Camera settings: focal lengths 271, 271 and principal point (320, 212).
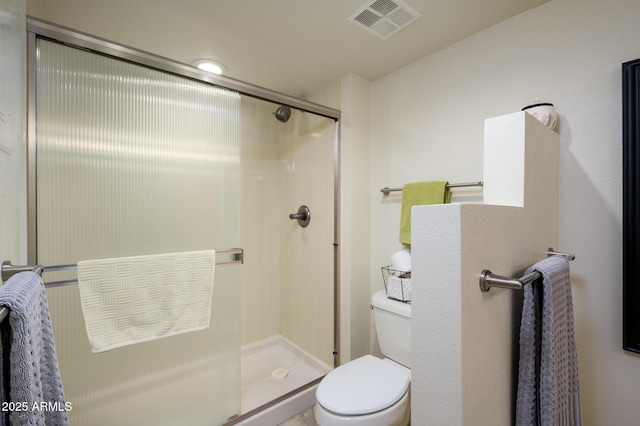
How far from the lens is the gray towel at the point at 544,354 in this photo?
80 cm

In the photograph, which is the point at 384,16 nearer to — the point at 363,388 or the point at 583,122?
the point at 583,122

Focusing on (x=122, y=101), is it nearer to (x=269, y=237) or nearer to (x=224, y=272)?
(x=224, y=272)

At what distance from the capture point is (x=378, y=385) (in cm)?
127

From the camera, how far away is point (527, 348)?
83 cm

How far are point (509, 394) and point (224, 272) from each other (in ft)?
4.12

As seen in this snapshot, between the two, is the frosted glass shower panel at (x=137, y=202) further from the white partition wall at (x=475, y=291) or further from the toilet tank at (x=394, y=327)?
the white partition wall at (x=475, y=291)

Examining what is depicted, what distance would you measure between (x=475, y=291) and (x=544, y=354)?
12.9 inches

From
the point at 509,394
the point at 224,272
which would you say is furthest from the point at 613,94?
the point at 224,272

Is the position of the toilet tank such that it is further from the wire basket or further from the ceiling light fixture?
the ceiling light fixture

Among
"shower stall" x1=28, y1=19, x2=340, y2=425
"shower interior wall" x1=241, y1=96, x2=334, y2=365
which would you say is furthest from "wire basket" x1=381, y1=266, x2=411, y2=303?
"shower stall" x1=28, y1=19, x2=340, y2=425

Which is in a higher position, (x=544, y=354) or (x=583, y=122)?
(x=583, y=122)

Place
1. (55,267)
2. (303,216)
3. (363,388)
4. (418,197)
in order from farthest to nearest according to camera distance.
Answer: (303,216) < (418,197) < (363,388) < (55,267)

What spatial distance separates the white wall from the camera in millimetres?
1107

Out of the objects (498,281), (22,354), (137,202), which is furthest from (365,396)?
(137,202)
